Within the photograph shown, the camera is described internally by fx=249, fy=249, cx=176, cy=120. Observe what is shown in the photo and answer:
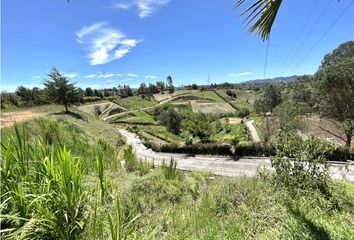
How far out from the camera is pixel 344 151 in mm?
16453

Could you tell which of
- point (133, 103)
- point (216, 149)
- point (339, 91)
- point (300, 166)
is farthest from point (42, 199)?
point (133, 103)

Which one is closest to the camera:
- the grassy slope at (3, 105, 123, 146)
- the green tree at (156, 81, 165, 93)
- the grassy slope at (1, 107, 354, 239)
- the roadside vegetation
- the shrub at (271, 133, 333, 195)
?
the roadside vegetation

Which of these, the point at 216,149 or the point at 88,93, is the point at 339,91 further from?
the point at 88,93

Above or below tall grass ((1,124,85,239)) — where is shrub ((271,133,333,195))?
below

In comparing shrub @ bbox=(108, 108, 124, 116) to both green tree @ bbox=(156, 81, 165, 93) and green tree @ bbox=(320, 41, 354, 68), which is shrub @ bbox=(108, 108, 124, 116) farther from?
green tree @ bbox=(320, 41, 354, 68)

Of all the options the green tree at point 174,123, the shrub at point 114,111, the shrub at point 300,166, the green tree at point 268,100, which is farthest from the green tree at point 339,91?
the shrub at point 114,111

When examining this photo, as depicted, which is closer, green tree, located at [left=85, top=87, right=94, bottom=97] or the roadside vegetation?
the roadside vegetation

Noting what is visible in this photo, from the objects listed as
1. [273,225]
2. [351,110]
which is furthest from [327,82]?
[273,225]

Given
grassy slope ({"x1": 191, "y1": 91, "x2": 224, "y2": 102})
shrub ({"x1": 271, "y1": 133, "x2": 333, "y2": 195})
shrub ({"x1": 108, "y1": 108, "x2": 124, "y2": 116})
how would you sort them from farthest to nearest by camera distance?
grassy slope ({"x1": 191, "y1": 91, "x2": 224, "y2": 102})
shrub ({"x1": 108, "y1": 108, "x2": 124, "y2": 116})
shrub ({"x1": 271, "y1": 133, "x2": 333, "y2": 195})

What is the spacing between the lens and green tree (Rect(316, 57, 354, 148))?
64.0ft

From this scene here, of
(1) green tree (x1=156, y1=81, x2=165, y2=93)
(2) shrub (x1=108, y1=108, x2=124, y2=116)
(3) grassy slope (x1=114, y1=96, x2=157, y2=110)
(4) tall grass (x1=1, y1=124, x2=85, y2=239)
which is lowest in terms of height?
(2) shrub (x1=108, y1=108, x2=124, y2=116)

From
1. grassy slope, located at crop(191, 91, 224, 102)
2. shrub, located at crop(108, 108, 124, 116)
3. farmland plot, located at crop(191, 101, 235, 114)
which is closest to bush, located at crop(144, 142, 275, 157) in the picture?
shrub, located at crop(108, 108, 124, 116)

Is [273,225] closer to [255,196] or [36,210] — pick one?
[255,196]

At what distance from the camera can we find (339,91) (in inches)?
803
